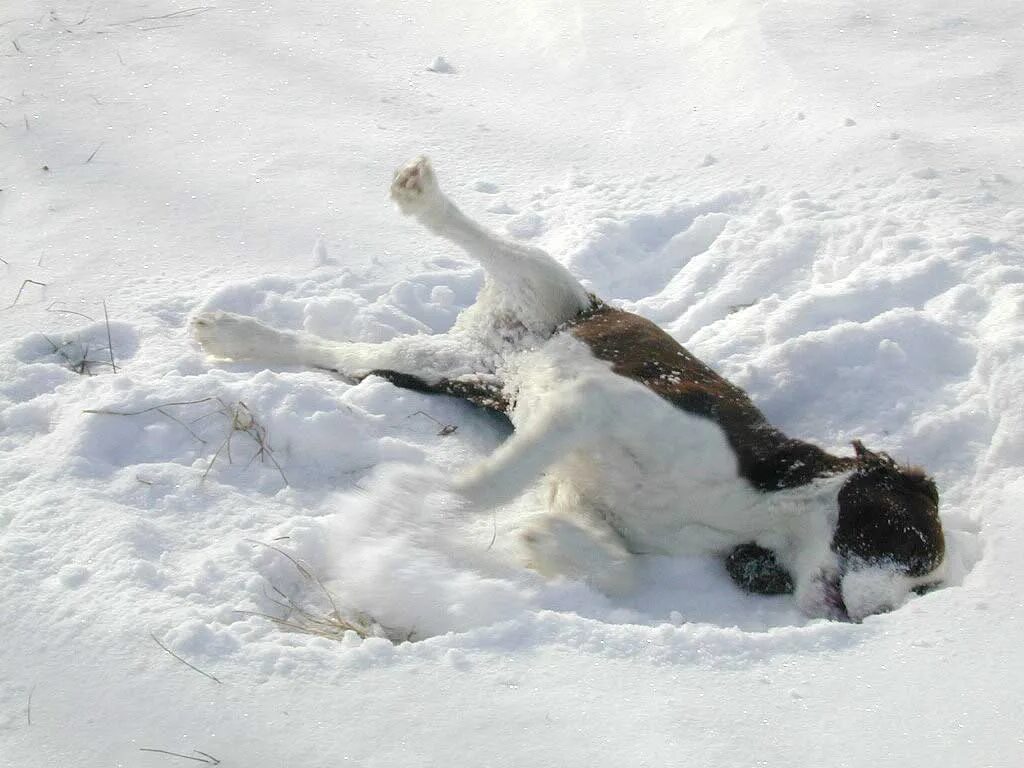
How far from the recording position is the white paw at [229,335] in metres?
4.41

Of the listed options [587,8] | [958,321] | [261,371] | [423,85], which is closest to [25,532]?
[261,371]

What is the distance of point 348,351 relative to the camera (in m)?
4.56

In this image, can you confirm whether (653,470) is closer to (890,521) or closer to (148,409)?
(890,521)

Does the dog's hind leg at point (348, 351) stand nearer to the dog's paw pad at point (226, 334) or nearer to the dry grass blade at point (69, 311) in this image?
the dog's paw pad at point (226, 334)

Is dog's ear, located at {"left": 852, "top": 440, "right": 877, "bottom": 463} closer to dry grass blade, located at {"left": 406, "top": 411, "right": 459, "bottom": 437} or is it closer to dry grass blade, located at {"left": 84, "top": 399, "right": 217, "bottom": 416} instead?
dry grass blade, located at {"left": 406, "top": 411, "right": 459, "bottom": 437}

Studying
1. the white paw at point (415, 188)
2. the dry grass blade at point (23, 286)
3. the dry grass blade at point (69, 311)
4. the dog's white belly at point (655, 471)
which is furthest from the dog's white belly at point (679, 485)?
the dry grass blade at point (23, 286)

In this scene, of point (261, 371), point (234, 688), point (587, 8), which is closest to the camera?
point (234, 688)

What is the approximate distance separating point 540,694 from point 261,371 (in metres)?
2.11

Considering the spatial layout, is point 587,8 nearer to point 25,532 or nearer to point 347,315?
point 347,315

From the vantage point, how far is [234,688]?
264 centimetres

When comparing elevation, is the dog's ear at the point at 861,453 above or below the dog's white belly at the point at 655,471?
above

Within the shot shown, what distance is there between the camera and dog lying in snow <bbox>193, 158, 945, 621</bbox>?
11.5ft

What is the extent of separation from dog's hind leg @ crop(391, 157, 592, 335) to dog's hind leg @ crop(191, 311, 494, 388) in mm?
Result: 240

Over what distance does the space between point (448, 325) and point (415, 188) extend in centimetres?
77
